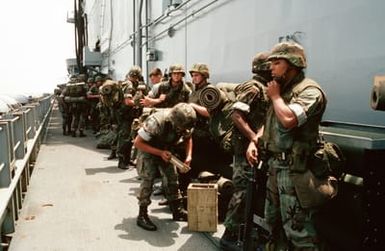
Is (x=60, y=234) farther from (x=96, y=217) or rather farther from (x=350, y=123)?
(x=350, y=123)

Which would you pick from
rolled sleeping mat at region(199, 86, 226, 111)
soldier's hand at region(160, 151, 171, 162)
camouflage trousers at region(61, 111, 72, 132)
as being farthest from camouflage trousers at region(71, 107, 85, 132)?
soldier's hand at region(160, 151, 171, 162)

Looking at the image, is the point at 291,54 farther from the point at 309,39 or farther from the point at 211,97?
the point at 211,97

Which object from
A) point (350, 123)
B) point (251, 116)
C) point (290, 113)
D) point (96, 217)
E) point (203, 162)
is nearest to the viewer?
point (290, 113)

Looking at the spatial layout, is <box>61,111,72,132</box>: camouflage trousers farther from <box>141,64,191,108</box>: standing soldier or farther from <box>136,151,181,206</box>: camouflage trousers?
<box>136,151,181,206</box>: camouflage trousers

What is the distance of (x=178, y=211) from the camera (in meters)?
4.78

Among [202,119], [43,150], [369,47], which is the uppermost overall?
[369,47]

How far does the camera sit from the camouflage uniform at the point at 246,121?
3.59m

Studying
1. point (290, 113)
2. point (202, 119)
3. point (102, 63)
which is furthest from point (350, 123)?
point (102, 63)

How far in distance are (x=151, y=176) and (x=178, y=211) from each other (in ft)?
1.97

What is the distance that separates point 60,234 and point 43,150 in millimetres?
6045

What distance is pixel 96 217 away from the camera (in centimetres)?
496

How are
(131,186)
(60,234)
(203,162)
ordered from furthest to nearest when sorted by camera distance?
(131,186) < (203,162) < (60,234)

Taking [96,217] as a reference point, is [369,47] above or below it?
above

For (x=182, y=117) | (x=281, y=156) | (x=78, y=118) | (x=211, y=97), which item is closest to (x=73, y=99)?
(x=78, y=118)
